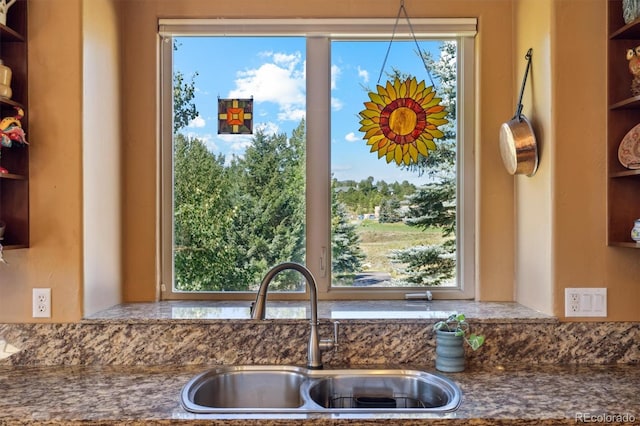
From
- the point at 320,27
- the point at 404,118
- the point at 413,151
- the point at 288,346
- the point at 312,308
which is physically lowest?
the point at 288,346

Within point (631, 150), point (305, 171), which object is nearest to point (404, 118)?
point (305, 171)

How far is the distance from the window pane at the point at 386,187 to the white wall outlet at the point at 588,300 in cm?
48

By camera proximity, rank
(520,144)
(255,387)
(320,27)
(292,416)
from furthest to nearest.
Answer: (320,27)
(520,144)
(255,387)
(292,416)

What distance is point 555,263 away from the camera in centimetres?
163

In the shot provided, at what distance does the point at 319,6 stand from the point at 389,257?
1.11m

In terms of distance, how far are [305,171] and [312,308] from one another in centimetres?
65

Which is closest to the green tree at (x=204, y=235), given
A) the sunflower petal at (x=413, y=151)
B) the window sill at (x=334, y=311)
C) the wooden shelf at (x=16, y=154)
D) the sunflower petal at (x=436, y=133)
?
the window sill at (x=334, y=311)

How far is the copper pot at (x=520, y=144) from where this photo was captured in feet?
5.60

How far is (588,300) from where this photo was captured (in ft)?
5.34

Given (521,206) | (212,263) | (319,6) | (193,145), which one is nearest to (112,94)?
(193,145)

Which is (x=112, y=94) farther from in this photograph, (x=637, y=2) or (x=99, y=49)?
(x=637, y=2)

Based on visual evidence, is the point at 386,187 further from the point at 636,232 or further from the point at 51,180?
the point at 51,180

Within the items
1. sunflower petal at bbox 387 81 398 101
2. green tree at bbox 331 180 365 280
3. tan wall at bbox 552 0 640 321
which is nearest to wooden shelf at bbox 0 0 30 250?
green tree at bbox 331 180 365 280

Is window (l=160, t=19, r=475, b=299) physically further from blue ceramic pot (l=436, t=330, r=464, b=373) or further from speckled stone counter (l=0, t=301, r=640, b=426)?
blue ceramic pot (l=436, t=330, r=464, b=373)
